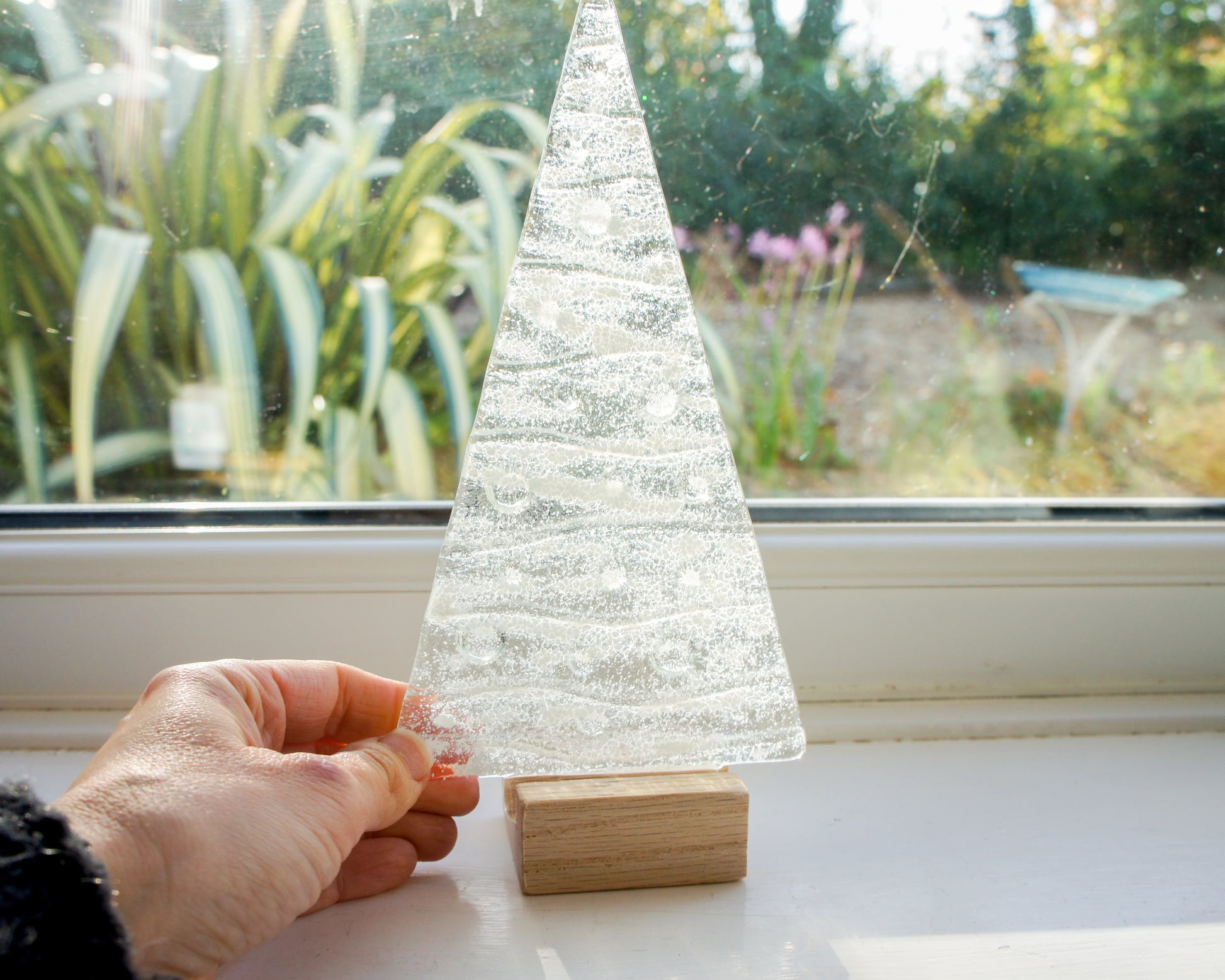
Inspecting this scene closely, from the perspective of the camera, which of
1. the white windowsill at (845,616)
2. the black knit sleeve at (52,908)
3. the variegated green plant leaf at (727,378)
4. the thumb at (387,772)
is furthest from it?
the variegated green plant leaf at (727,378)

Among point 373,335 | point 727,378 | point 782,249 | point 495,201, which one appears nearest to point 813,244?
point 782,249

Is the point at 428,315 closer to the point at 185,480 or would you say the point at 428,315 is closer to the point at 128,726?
the point at 185,480

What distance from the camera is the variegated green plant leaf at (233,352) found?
2.33 ft

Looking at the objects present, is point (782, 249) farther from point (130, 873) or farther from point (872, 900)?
point (130, 873)

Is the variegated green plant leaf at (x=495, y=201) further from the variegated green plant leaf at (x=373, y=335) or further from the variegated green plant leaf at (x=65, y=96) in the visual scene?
the variegated green plant leaf at (x=65, y=96)

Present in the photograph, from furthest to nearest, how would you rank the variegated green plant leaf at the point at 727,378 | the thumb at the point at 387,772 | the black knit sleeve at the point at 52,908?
the variegated green plant leaf at the point at 727,378
the thumb at the point at 387,772
the black knit sleeve at the point at 52,908

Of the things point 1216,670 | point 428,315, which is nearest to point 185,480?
point 428,315

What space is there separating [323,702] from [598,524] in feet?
0.61

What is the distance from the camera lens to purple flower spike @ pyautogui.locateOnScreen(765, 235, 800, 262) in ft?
2.44

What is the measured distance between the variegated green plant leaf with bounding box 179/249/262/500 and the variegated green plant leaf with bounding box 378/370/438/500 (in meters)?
0.10

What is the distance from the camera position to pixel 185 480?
2.39 feet

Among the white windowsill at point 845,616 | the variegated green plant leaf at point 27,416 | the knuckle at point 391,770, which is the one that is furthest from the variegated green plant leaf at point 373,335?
the knuckle at point 391,770

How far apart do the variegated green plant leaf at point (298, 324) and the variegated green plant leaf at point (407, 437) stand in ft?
0.20

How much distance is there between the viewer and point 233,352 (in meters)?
0.72
